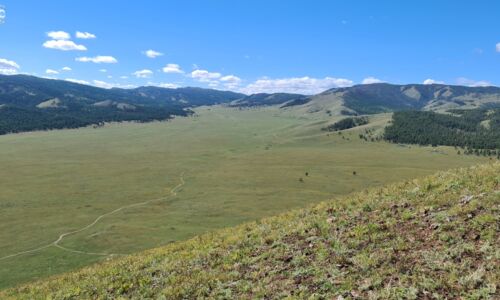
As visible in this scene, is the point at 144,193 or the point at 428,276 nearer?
the point at 428,276

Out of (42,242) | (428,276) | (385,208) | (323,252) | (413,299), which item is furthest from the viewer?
(42,242)

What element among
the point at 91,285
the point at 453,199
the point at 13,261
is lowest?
the point at 13,261

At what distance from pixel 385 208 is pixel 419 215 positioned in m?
2.56

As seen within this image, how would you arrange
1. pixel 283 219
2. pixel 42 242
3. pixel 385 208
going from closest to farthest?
pixel 385 208 < pixel 283 219 < pixel 42 242

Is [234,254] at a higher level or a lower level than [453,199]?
lower

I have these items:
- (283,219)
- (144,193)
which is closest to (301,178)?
(144,193)

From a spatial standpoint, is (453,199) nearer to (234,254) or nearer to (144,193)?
(234,254)

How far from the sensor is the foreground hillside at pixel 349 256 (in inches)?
586

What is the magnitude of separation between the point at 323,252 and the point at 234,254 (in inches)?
184

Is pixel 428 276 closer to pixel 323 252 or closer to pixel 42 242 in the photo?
pixel 323 252

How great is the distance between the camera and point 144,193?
527 feet

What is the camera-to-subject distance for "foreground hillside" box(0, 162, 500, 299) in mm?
14875

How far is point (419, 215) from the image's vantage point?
2064 centimetres

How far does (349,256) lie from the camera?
17.8m
